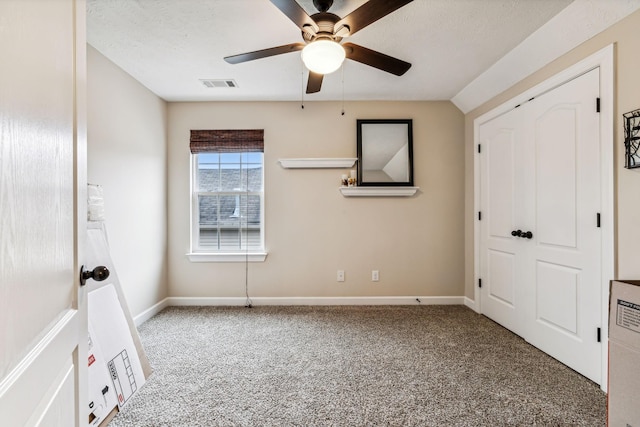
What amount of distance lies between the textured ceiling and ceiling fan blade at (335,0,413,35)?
0.32 meters

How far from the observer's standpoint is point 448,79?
299cm

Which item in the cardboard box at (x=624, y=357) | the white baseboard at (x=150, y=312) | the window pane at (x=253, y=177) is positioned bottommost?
the white baseboard at (x=150, y=312)

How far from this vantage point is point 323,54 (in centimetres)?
167

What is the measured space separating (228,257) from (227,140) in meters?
1.40

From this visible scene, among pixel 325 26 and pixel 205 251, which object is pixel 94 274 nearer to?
pixel 325 26

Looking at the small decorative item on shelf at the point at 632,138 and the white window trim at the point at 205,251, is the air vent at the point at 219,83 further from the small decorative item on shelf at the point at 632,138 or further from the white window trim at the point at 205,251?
the small decorative item on shelf at the point at 632,138

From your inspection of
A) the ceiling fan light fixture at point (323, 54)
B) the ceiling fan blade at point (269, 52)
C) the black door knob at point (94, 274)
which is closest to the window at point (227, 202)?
the ceiling fan blade at point (269, 52)

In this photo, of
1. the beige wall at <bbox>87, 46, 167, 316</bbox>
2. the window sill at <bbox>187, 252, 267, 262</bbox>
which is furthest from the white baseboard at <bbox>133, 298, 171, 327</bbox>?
the window sill at <bbox>187, 252, 267, 262</bbox>

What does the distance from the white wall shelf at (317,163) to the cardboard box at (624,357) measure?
246cm

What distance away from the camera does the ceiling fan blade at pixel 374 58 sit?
6.17 feet

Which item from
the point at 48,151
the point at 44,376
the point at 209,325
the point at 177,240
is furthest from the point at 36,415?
the point at 177,240

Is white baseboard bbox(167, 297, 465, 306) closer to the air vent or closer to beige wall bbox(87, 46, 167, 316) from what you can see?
beige wall bbox(87, 46, 167, 316)

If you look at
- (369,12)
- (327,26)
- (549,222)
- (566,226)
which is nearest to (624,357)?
(566,226)

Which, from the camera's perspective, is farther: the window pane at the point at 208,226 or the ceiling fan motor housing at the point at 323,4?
the window pane at the point at 208,226
